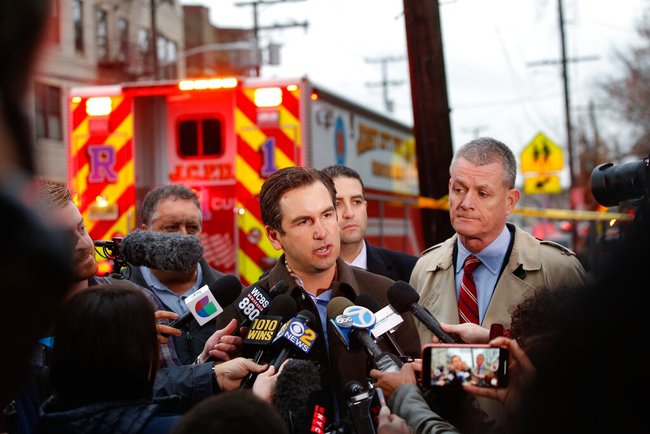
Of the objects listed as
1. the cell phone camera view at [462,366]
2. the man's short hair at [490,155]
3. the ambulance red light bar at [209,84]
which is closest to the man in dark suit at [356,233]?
the man's short hair at [490,155]

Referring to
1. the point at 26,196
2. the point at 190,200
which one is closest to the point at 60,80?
the point at 190,200

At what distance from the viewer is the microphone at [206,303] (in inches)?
128

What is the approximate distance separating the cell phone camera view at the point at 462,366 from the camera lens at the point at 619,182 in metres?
1.65

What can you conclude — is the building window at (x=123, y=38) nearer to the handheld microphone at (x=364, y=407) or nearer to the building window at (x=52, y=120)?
the building window at (x=52, y=120)

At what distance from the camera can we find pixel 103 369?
2.49 m

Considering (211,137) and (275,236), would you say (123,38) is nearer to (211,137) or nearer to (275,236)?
(211,137)

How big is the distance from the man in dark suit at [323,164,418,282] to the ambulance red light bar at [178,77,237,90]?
334 cm

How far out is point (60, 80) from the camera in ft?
114

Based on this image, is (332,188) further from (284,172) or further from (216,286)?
(216,286)

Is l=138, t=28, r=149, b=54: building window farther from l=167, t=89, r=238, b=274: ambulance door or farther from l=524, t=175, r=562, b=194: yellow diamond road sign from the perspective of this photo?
l=167, t=89, r=238, b=274: ambulance door

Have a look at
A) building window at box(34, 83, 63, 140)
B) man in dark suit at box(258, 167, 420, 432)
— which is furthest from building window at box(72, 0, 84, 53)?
man in dark suit at box(258, 167, 420, 432)

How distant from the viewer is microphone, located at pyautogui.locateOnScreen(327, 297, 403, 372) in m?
2.78

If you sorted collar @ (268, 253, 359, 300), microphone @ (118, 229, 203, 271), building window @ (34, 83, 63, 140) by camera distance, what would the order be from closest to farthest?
1. collar @ (268, 253, 359, 300)
2. microphone @ (118, 229, 203, 271)
3. building window @ (34, 83, 63, 140)

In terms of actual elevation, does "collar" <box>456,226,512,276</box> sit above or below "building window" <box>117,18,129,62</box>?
below
